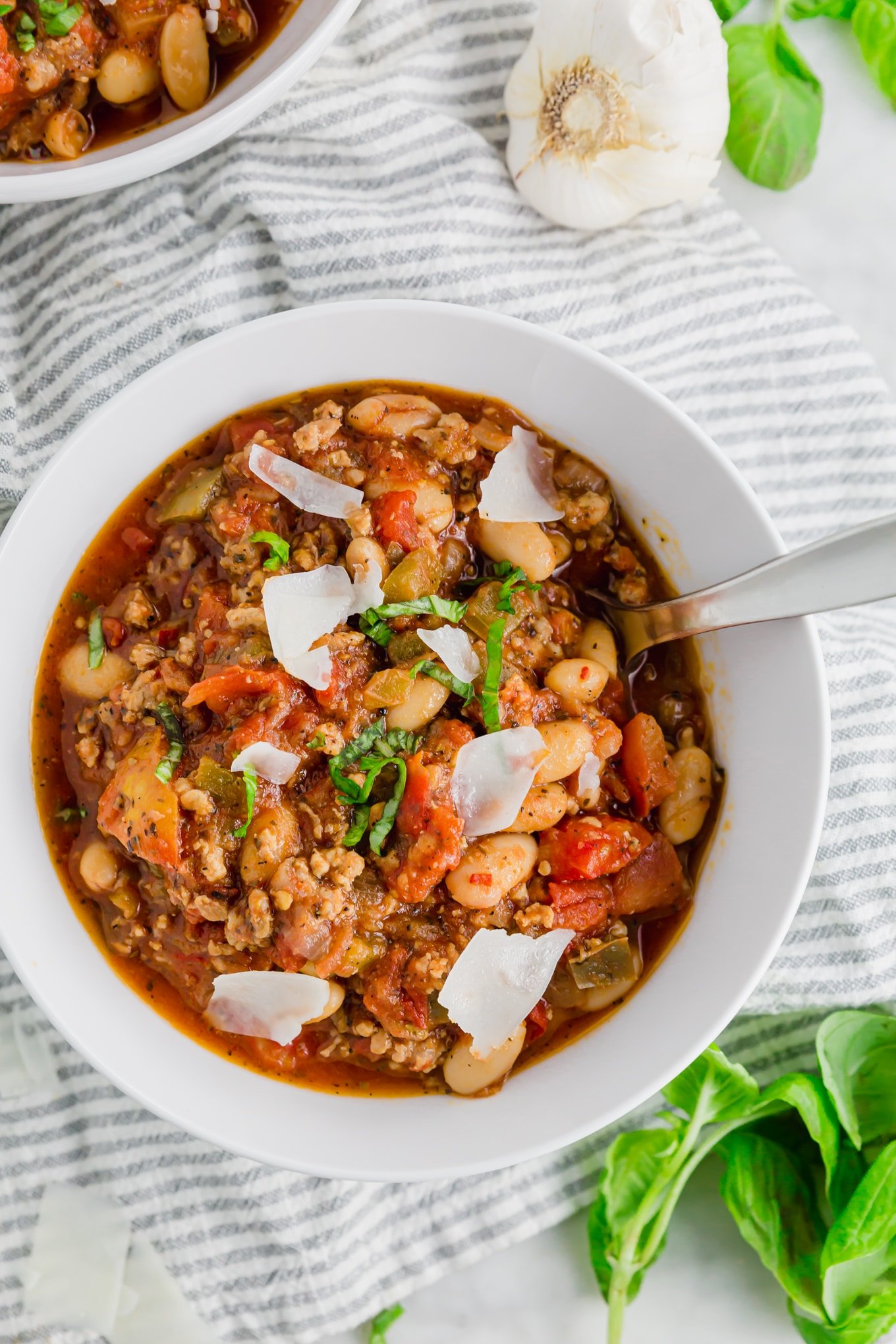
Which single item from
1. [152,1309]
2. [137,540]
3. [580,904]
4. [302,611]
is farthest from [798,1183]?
[137,540]

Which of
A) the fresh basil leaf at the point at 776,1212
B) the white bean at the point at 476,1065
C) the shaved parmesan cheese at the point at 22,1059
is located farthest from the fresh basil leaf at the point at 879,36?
the shaved parmesan cheese at the point at 22,1059

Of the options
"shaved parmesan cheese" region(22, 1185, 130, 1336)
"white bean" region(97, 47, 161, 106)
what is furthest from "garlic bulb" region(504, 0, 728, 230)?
"shaved parmesan cheese" region(22, 1185, 130, 1336)

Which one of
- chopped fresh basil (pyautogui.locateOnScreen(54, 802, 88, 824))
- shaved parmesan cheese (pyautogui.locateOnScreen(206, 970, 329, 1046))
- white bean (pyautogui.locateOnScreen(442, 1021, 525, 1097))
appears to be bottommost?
white bean (pyautogui.locateOnScreen(442, 1021, 525, 1097))

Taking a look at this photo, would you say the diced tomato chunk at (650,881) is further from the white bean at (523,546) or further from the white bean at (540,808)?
the white bean at (523,546)

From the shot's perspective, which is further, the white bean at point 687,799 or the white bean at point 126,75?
the white bean at point 126,75

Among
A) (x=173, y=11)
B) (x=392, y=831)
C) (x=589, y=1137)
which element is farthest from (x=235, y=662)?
(x=589, y=1137)

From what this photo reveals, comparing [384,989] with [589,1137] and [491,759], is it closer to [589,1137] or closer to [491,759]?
[491,759]

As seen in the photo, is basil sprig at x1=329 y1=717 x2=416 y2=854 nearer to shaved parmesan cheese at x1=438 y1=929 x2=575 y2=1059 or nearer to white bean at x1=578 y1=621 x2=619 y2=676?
shaved parmesan cheese at x1=438 y1=929 x2=575 y2=1059
